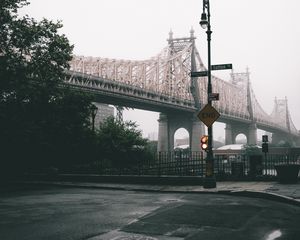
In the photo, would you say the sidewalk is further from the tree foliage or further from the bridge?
the bridge

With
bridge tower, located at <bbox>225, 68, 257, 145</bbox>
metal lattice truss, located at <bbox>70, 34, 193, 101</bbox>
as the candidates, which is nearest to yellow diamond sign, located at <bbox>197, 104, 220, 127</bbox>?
metal lattice truss, located at <bbox>70, 34, 193, 101</bbox>

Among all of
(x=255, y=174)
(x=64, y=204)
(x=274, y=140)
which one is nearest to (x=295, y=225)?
(x=64, y=204)

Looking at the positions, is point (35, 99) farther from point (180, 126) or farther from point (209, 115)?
point (180, 126)

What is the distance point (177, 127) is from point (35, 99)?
68627 millimetres

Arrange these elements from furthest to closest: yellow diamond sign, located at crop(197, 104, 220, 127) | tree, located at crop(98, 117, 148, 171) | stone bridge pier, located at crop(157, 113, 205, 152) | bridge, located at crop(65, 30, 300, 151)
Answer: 1. stone bridge pier, located at crop(157, 113, 205, 152)
2. bridge, located at crop(65, 30, 300, 151)
3. tree, located at crop(98, 117, 148, 171)
4. yellow diamond sign, located at crop(197, 104, 220, 127)

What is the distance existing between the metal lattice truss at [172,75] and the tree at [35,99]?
1321 inches

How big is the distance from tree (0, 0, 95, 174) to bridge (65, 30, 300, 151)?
2782 centimetres

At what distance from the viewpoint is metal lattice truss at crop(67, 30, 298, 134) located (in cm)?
7625

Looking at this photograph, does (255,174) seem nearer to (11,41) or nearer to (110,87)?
(11,41)

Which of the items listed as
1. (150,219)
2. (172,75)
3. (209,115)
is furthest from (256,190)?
(172,75)

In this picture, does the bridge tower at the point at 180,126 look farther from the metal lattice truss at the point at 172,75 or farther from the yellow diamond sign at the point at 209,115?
the yellow diamond sign at the point at 209,115

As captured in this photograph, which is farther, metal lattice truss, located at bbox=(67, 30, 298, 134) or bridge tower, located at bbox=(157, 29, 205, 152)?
bridge tower, located at bbox=(157, 29, 205, 152)

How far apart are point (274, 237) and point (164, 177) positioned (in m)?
11.6

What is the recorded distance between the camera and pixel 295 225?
8.57 metres
